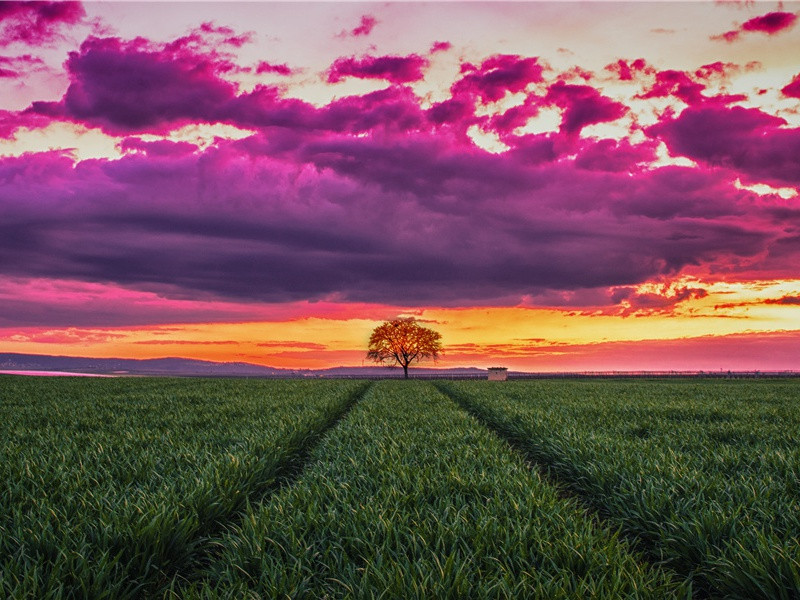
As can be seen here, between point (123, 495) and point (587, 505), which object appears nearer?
point (123, 495)

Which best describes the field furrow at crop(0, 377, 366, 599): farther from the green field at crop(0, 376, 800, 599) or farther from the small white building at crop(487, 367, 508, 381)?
the small white building at crop(487, 367, 508, 381)

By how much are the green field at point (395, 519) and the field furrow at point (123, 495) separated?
0.03 m

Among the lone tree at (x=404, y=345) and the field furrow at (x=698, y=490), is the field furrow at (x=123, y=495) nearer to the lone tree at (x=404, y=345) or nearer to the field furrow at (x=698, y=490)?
the field furrow at (x=698, y=490)

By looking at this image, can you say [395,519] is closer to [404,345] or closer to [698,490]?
[698,490]

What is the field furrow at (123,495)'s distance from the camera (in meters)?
4.34

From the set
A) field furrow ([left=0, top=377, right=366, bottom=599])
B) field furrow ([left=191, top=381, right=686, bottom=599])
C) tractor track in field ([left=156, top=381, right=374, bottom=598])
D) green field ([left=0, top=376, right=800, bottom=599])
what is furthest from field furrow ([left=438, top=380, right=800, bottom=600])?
field furrow ([left=0, top=377, right=366, bottom=599])

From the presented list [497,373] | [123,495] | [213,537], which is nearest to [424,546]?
[213,537]

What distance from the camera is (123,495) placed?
20.8 feet

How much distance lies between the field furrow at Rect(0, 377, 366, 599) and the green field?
0.03m

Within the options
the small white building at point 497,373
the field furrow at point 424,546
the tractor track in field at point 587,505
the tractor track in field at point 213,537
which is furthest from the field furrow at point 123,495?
the small white building at point 497,373

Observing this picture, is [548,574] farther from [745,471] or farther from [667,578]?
[745,471]

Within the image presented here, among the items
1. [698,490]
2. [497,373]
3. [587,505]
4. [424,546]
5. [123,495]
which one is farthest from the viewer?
[497,373]

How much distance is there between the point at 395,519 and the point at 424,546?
95 centimetres

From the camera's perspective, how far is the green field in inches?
163
